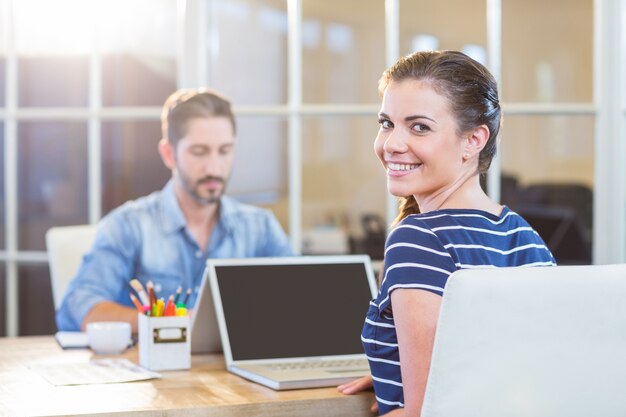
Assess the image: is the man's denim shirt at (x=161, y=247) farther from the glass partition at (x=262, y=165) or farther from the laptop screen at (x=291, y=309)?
the laptop screen at (x=291, y=309)

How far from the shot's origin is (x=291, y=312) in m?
2.29

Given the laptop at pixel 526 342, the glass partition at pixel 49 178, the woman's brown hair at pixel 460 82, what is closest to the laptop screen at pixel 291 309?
the woman's brown hair at pixel 460 82

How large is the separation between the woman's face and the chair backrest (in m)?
1.74

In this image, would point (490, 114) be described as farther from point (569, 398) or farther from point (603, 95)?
point (603, 95)

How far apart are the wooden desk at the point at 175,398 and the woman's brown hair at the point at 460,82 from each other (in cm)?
56

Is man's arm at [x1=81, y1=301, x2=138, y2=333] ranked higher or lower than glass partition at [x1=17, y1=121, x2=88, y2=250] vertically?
lower

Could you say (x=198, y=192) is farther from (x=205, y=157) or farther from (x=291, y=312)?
(x=291, y=312)

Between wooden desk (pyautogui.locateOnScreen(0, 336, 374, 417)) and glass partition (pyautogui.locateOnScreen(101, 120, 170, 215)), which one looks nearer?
wooden desk (pyautogui.locateOnScreen(0, 336, 374, 417))

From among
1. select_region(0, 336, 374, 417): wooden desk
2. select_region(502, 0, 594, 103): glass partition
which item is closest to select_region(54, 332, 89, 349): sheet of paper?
select_region(0, 336, 374, 417): wooden desk

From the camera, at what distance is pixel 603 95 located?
12.3 feet

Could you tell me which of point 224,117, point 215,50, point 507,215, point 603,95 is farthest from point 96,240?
point 603,95

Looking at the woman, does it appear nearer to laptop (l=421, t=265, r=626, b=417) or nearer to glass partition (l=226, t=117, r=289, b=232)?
laptop (l=421, t=265, r=626, b=417)

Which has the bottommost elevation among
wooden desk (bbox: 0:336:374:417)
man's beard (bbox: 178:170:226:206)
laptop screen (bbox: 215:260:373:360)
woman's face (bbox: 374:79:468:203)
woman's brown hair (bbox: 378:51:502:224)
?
wooden desk (bbox: 0:336:374:417)

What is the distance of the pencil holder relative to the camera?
2.19 m
